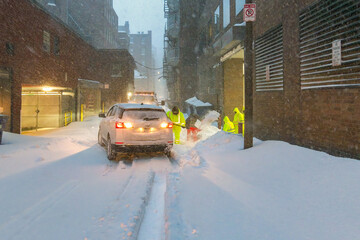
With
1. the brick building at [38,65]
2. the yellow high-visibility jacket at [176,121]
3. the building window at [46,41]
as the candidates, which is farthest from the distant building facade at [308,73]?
the building window at [46,41]

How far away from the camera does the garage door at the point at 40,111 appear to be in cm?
1791

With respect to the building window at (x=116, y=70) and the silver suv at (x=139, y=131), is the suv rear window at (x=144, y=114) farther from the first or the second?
the building window at (x=116, y=70)

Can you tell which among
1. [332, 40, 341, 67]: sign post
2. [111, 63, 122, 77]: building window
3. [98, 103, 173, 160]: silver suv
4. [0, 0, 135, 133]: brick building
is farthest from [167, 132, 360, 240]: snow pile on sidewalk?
[111, 63, 122, 77]: building window

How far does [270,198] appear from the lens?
500 cm

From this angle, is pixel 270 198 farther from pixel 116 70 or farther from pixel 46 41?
pixel 116 70

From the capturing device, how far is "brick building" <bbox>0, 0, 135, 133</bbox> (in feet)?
44.7

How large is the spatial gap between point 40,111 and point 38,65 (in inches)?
134

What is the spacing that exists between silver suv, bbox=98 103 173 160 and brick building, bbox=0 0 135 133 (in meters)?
7.72

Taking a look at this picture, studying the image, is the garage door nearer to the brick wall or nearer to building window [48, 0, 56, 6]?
the brick wall

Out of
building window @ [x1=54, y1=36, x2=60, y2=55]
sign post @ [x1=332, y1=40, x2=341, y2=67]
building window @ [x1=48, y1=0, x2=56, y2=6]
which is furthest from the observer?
building window @ [x1=48, y1=0, x2=56, y2=6]

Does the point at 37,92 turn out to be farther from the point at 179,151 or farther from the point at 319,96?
the point at 319,96

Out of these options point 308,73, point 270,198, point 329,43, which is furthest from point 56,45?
point 270,198

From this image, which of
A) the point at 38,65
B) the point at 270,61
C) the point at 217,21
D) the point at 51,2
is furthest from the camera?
the point at 51,2

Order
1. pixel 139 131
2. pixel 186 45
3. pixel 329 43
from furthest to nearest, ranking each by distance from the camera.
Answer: pixel 186 45
pixel 139 131
pixel 329 43
